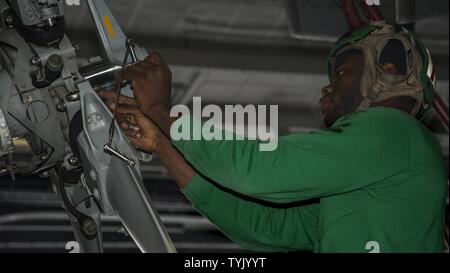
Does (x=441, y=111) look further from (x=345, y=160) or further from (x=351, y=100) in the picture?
(x=345, y=160)

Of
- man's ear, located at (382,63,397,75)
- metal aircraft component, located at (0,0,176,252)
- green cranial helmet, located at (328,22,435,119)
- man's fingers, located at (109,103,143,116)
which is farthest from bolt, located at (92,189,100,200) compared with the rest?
man's ear, located at (382,63,397,75)

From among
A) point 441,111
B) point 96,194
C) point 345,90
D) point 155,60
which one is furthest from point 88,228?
point 441,111

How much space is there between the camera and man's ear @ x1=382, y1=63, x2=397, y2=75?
7.41 ft

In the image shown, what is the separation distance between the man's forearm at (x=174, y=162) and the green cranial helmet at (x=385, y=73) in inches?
20.4

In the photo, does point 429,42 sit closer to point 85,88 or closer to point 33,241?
point 33,241

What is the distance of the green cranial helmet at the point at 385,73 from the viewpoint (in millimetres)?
2254

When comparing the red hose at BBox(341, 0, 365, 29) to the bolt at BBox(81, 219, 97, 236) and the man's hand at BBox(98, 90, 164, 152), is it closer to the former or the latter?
the man's hand at BBox(98, 90, 164, 152)

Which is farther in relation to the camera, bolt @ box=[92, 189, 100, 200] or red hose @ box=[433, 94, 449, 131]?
red hose @ box=[433, 94, 449, 131]

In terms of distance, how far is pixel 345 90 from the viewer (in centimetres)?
226

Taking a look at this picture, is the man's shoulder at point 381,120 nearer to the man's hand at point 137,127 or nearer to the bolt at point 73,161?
the man's hand at point 137,127

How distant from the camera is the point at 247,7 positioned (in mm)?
6266

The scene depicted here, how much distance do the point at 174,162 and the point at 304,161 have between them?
0.46 meters
